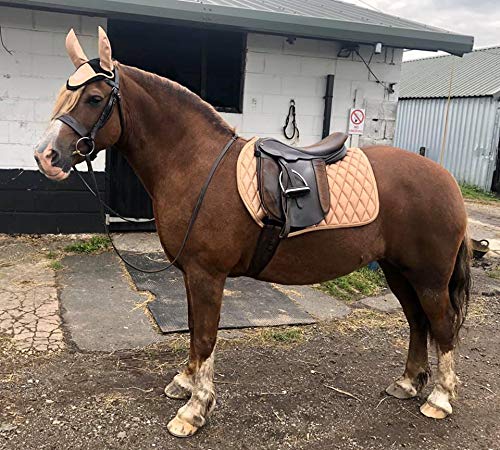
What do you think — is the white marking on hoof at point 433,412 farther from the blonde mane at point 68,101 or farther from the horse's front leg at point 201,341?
the blonde mane at point 68,101

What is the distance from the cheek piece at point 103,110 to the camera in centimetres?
231

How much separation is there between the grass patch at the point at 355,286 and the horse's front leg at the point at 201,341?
262 centimetres

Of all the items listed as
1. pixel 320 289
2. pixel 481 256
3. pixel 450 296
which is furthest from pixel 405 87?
pixel 450 296

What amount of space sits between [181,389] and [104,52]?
1943mm

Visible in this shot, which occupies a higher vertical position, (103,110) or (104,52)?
(104,52)

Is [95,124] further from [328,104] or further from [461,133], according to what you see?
[461,133]

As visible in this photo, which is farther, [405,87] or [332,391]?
[405,87]

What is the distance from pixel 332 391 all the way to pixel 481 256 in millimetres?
4548

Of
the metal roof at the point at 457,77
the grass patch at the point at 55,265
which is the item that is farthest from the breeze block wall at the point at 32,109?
the metal roof at the point at 457,77

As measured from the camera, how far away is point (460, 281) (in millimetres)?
2994

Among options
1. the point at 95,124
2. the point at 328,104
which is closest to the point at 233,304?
the point at 95,124

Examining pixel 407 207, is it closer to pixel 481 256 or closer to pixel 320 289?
pixel 320 289

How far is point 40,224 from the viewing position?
6.16 metres

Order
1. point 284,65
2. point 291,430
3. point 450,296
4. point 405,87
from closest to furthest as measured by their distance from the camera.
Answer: point 291,430, point 450,296, point 284,65, point 405,87
